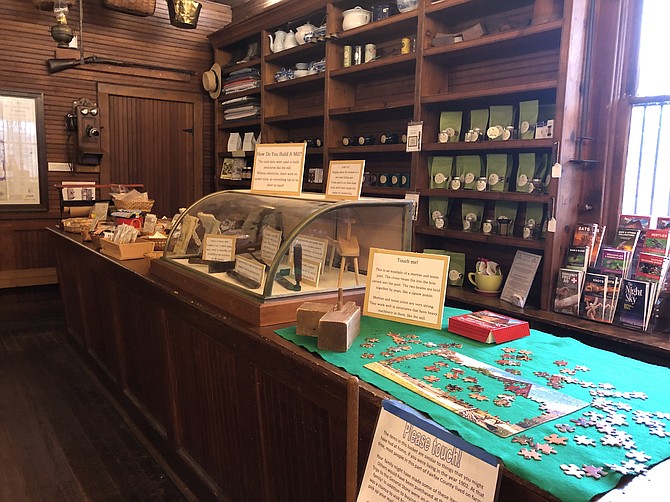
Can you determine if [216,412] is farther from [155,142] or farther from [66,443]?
[155,142]

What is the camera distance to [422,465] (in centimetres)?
87

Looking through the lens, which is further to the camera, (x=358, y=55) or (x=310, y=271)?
(x=358, y=55)

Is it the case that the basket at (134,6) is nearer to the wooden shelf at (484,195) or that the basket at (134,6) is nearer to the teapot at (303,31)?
the teapot at (303,31)

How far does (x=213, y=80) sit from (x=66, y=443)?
3.82 m

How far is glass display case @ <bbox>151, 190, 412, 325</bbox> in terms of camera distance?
184cm

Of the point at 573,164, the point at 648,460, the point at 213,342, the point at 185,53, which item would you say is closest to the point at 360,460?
the point at 648,460

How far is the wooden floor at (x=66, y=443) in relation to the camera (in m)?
2.39

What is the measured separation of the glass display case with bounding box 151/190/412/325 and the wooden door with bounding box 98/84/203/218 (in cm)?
322

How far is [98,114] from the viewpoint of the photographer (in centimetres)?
501

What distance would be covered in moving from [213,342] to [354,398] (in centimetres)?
113

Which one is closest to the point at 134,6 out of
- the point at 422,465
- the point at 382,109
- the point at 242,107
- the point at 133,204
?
the point at 242,107

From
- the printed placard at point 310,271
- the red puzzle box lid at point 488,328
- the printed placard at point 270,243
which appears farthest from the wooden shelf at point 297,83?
the red puzzle box lid at point 488,328

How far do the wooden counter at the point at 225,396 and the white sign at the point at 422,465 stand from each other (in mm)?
116

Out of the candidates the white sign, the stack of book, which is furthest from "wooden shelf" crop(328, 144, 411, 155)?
the white sign
